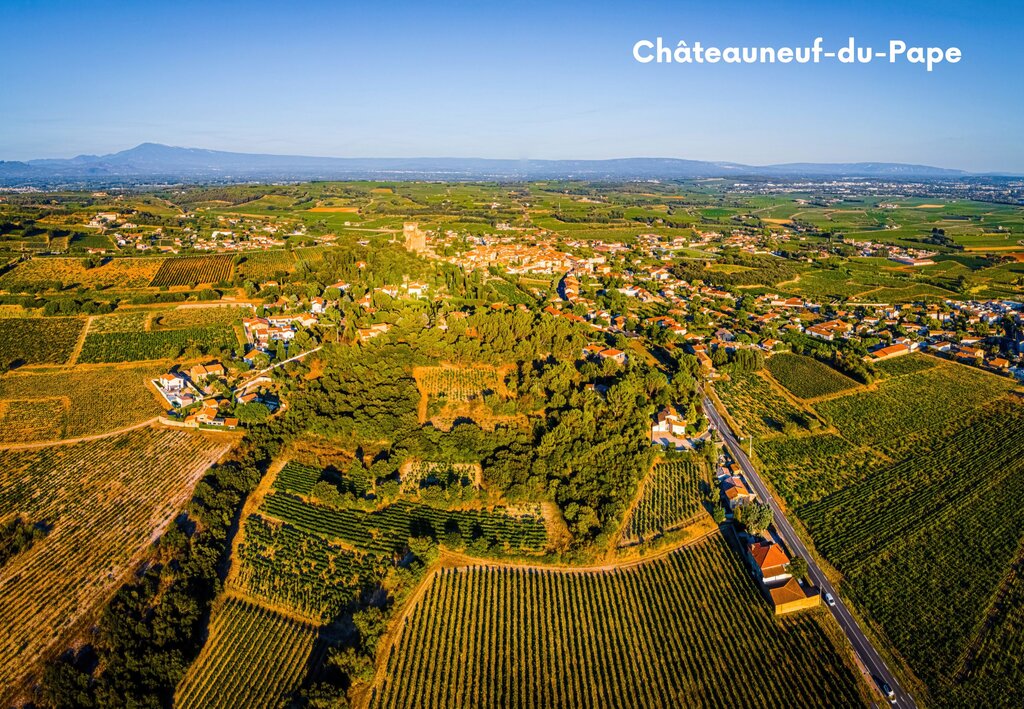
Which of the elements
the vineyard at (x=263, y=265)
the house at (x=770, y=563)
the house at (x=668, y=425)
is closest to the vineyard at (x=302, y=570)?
the house at (x=770, y=563)

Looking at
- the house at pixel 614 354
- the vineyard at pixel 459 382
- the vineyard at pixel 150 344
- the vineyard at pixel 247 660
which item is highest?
the vineyard at pixel 150 344

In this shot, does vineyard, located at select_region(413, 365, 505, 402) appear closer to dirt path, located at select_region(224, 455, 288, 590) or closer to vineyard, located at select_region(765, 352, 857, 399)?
dirt path, located at select_region(224, 455, 288, 590)

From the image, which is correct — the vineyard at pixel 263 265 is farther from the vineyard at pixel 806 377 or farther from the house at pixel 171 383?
the vineyard at pixel 806 377

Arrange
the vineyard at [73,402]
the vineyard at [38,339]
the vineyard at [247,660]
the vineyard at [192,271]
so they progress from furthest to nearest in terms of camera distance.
→ 1. the vineyard at [192,271]
2. the vineyard at [38,339]
3. the vineyard at [73,402]
4. the vineyard at [247,660]

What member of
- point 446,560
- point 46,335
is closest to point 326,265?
point 46,335

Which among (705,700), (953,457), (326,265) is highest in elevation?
(326,265)

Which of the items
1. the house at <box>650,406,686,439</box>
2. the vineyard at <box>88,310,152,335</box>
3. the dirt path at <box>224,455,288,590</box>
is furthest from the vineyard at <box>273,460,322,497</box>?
the vineyard at <box>88,310,152,335</box>

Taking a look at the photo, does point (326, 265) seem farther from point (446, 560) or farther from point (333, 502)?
point (446, 560)
